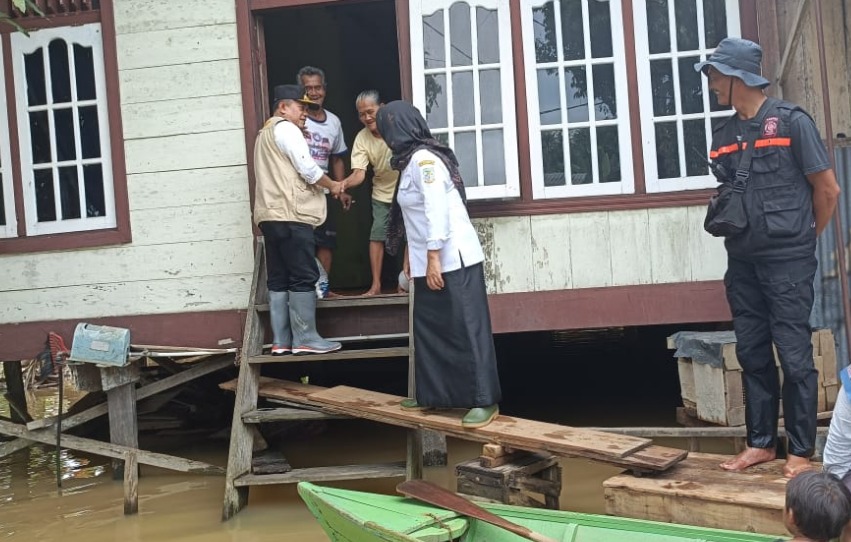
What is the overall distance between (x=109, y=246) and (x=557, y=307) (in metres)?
3.23

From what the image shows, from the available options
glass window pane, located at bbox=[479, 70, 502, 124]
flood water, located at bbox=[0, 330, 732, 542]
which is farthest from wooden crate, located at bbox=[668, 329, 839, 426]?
glass window pane, located at bbox=[479, 70, 502, 124]

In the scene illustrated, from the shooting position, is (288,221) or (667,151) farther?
(667,151)

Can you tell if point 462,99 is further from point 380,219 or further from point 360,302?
point 360,302

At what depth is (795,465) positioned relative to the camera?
4184 mm

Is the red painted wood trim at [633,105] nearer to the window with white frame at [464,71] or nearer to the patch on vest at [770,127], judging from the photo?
the window with white frame at [464,71]

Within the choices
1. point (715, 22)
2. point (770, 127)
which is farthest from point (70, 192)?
point (770, 127)

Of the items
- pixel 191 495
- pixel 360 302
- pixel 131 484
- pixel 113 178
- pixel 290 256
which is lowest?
pixel 191 495

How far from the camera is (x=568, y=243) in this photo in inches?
250

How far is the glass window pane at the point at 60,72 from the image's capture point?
267 inches

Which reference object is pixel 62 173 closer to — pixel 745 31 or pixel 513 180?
pixel 513 180

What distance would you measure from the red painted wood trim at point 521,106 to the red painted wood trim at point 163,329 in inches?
86.3

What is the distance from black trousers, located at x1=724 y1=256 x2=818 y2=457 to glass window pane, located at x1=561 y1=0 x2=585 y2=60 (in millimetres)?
2376

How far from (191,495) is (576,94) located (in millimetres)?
3756

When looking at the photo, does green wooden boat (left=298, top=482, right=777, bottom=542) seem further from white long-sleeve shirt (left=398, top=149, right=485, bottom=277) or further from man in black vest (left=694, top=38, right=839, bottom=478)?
white long-sleeve shirt (left=398, top=149, right=485, bottom=277)
